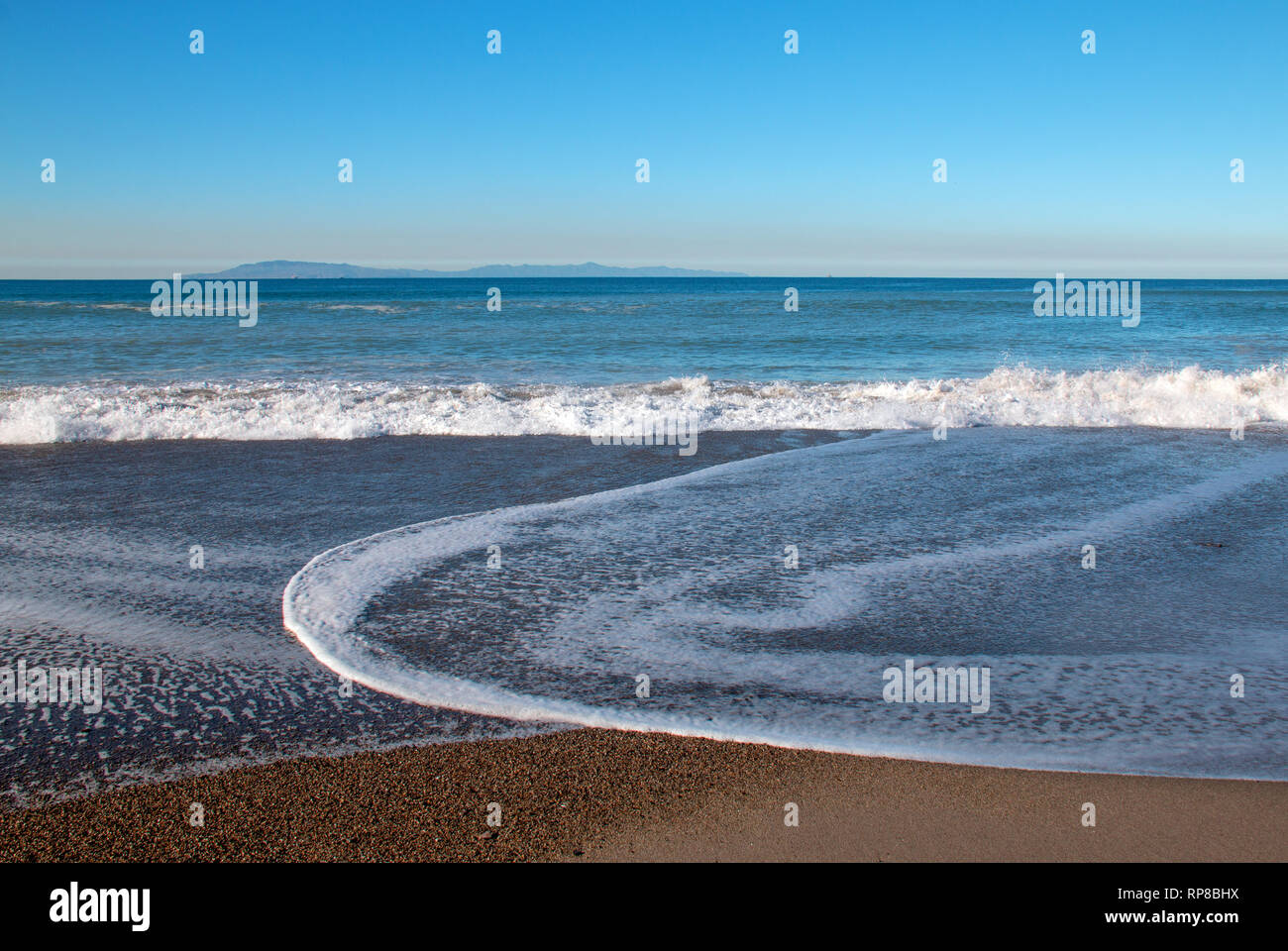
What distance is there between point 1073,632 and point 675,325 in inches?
1170

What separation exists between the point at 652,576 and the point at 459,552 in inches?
57.1

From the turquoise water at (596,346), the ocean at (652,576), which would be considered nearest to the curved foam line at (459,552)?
the ocean at (652,576)

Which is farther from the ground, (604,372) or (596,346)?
(596,346)

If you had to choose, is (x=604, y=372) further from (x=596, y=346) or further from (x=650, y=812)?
(x=650, y=812)

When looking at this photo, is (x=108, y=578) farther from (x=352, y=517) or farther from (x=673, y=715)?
(x=673, y=715)

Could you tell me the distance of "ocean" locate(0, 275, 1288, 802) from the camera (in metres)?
3.68

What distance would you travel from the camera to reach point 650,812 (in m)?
3.02

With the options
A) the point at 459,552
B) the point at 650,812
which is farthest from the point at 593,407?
the point at 650,812

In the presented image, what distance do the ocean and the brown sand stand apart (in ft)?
0.58

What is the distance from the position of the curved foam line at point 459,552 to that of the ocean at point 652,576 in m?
0.02

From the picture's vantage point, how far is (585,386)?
16.7m

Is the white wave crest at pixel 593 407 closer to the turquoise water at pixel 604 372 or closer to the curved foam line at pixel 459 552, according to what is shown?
the turquoise water at pixel 604 372

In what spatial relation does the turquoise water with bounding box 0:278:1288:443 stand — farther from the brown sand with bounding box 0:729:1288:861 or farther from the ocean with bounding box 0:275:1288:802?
the brown sand with bounding box 0:729:1288:861
